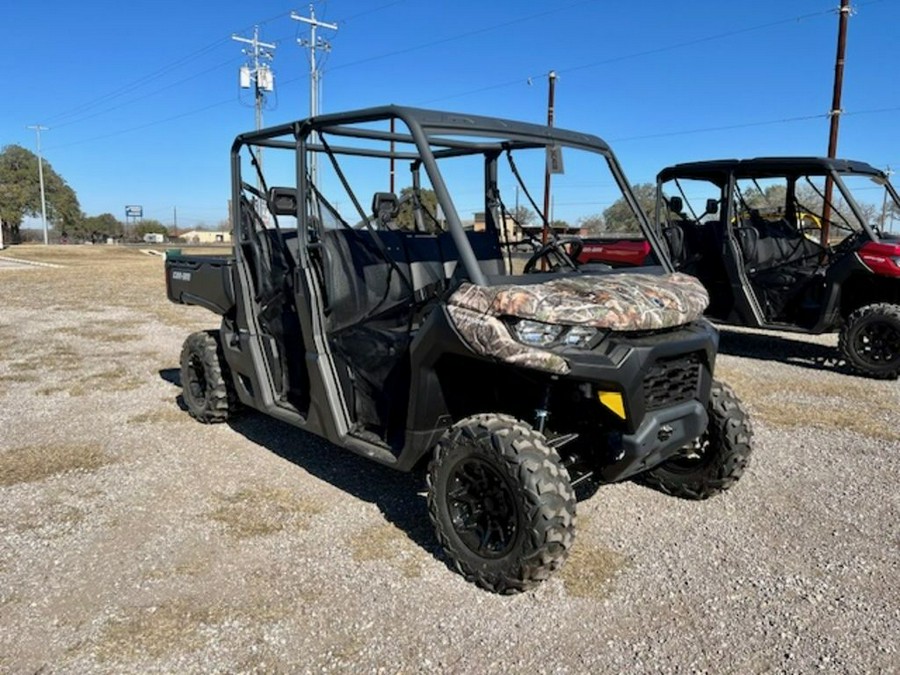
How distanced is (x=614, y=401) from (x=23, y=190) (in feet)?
259

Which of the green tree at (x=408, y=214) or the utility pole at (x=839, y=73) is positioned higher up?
the utility pole at (x=839, y=73)

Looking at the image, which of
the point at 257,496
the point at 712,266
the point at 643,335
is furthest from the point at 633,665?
the point at 712,266

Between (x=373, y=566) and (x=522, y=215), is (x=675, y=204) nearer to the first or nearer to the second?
(x=522, y=215)

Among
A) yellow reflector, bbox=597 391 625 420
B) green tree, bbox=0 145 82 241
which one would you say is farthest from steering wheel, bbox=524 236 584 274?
green tree, bbox=0 145 82 241

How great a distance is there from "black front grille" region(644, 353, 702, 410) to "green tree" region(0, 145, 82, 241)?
7451cm

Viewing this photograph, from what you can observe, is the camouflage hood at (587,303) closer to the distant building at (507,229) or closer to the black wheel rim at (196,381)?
the distant building at (507,229)

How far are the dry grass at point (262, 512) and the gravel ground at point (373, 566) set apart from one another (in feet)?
0.05

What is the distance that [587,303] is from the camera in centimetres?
301

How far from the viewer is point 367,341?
387cm

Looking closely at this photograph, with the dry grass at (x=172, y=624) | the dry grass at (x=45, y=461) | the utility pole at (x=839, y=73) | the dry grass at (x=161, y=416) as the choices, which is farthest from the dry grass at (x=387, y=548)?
the utility pole at (x=839, y=73)

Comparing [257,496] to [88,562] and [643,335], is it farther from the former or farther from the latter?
[643,335]

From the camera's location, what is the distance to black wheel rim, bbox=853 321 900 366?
7145 mm

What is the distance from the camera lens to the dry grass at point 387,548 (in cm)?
338

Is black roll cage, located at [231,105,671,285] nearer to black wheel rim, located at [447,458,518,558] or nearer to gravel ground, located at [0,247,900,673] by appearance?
black wheel rim, located at [447,458,518,558]
